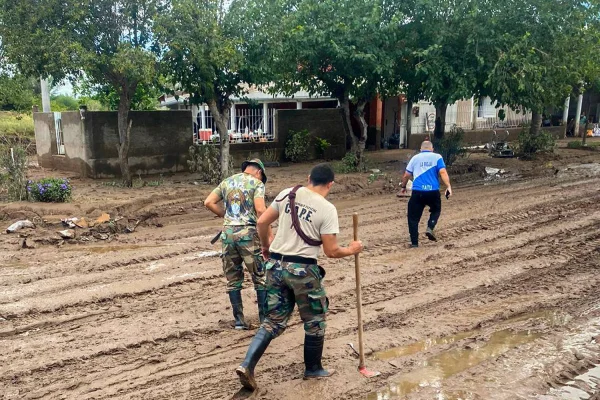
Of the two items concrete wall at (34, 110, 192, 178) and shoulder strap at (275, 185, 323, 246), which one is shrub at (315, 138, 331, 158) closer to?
concrete wall at (34, 110, 192, 178)

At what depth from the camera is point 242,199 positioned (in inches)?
211

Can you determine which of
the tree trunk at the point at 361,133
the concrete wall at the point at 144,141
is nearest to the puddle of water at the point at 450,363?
the tree trunk at the point at 361,133

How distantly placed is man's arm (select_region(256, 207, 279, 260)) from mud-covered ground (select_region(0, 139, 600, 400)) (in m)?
1.09

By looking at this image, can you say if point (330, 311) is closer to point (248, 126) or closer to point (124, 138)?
point (124, 138)

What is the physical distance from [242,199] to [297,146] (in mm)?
12396

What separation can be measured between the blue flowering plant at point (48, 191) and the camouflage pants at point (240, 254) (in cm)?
629

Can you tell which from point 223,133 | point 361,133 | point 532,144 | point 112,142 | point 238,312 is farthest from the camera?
point 532,144

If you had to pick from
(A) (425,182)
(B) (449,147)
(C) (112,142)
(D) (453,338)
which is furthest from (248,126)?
(D) (453,338)

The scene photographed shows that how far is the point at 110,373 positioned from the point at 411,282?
12.6 ft

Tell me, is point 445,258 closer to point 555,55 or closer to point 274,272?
point 274,272

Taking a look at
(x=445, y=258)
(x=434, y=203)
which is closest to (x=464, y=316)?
(x=445, y=258)

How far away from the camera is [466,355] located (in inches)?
203

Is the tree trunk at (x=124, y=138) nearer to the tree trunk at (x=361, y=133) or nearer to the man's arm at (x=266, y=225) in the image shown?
the tree trunk at (x=361, y=133)

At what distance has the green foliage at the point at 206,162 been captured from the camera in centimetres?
1351
